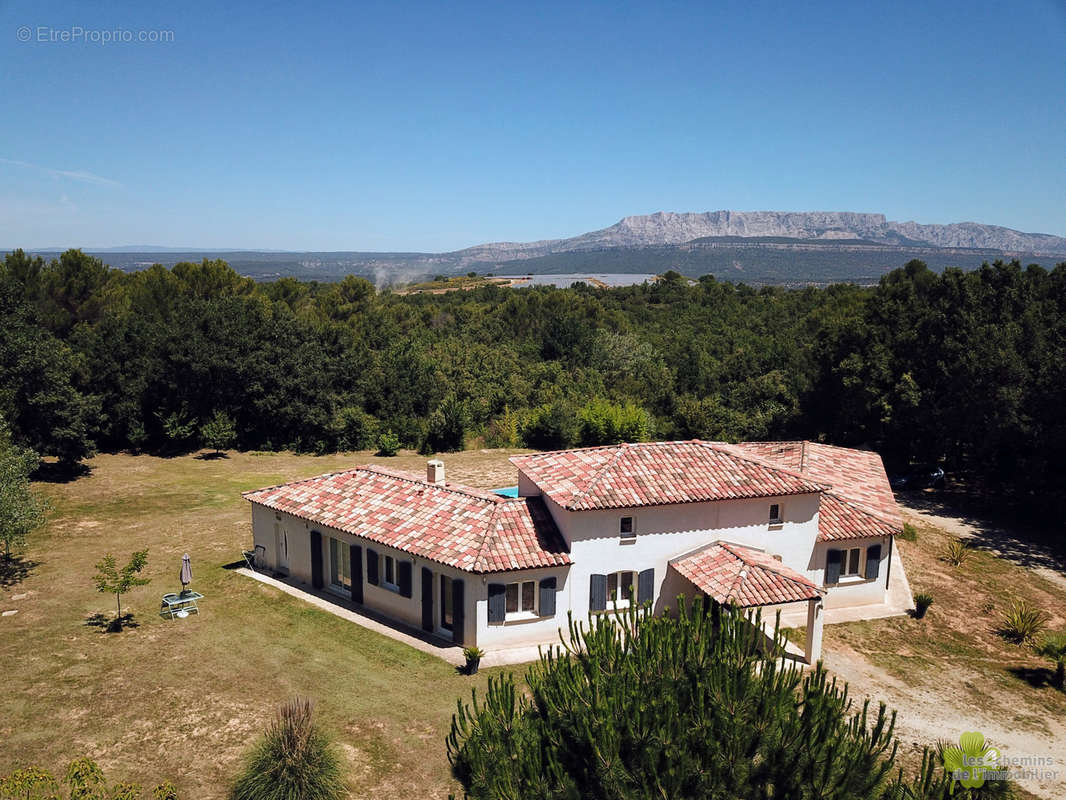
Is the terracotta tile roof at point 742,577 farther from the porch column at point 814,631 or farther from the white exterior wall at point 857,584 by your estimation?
the white exterior wall at point 857,584

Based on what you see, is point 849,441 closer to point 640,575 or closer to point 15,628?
point 640,575

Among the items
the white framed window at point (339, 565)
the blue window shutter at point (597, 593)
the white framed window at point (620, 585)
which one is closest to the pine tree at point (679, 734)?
the blue window shutter at point (597, 593)

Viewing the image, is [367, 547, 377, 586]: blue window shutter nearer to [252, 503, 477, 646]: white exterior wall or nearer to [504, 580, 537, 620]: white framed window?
[252, 503, 477, 646]: white exterior wall

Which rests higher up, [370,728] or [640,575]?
[640,575]

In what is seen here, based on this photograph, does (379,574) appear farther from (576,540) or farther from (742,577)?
(742,577)

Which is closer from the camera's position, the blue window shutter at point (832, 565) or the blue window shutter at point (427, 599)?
the blue window shutter at point (427, 599)

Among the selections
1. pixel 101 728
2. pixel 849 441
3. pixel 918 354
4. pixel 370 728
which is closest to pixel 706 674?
pixel 370 728
